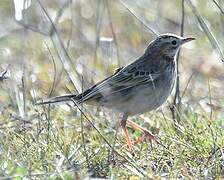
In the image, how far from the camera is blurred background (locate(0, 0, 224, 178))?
23.2 feet

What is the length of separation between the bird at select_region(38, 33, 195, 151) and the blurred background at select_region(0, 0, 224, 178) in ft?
0.61

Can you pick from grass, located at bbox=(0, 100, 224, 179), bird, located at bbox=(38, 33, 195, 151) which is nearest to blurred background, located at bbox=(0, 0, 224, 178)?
grass, located at bbox=(0, 100, 224, 179)

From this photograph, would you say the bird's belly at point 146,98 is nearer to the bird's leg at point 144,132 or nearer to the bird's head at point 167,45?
the bird's leg at point 144,132

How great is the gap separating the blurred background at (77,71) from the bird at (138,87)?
185 mm

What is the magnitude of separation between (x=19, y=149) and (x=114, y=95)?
1.74m

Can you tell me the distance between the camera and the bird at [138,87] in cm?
844

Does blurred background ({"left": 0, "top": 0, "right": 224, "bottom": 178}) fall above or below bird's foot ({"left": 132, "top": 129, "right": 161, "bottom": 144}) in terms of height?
above

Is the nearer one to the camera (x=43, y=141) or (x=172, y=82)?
(x=43, y=141)

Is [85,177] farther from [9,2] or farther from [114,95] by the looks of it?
[9,2]

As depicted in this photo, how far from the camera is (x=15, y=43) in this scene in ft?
37.0

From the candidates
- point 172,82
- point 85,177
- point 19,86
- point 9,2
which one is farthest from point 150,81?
point 9,2

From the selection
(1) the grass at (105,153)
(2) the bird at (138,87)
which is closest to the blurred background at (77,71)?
(1) the grass at (105,153)

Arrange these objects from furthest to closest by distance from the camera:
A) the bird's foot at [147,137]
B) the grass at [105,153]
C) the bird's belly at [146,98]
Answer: the bird's belly at [146,98] < the bird's foot at [147,137] < the grass at [105,153]

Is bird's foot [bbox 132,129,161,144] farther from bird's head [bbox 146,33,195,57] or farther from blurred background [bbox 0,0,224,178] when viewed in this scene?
bird's head [bbox 146,33,195,57]
